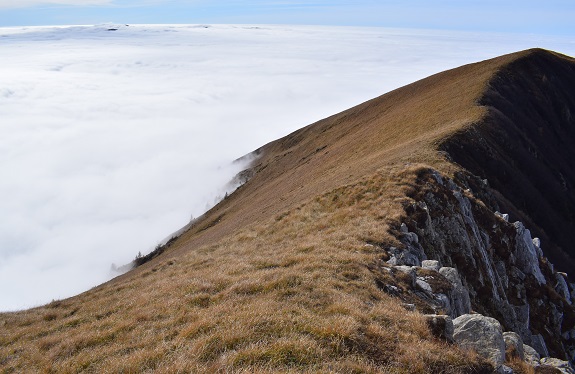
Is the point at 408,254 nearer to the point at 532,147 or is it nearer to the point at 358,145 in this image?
the point at 358,145

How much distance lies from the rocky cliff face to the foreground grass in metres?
3.34

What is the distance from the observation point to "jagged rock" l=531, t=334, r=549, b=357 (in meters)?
23.4

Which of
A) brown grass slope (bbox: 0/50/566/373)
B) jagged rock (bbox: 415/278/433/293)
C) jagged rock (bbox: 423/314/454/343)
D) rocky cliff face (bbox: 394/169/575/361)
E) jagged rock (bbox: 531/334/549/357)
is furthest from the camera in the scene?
jagged rock (bbox: 531/334/549/357)

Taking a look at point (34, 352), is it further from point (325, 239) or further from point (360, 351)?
point (325, 239)

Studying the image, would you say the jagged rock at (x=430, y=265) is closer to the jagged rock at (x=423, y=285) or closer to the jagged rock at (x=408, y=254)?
the jagged rock at (x=408, y=254)

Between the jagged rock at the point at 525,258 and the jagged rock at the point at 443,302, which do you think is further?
the jagged rock at the point at 525,258

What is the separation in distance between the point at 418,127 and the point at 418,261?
35.1 metres

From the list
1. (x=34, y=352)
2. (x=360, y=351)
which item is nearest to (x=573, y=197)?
(x=360, y=351)

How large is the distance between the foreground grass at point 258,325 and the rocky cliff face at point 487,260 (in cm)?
334

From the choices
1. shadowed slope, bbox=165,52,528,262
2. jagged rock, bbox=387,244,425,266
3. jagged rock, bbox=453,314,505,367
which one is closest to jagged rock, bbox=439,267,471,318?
jagged rock, bbox=387,244,425,266

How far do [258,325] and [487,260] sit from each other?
20.7m

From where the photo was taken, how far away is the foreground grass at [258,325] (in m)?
8.72

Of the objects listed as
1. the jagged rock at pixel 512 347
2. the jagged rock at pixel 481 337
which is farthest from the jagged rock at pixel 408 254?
the jagged rock at pixel 481 337

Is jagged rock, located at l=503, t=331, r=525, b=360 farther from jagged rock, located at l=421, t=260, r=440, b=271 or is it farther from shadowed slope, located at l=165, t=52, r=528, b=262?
shadowed slope, located at l=165, t=52, r=528, b=262
